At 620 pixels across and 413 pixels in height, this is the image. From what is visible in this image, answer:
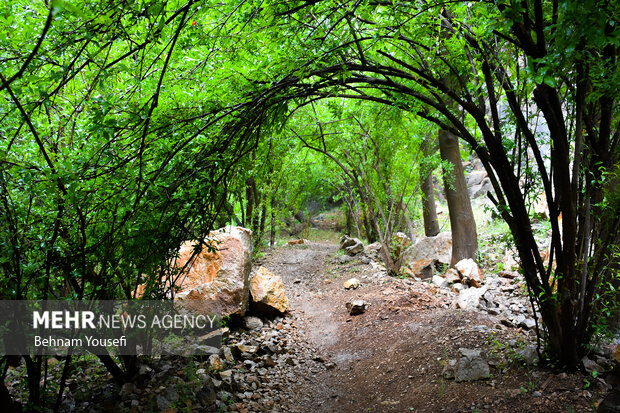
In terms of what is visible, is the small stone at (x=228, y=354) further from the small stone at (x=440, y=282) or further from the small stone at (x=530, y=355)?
the small stone at (x=440, y=282)

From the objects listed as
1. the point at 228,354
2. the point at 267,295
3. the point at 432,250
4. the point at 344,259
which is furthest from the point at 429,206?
the point at 228,354

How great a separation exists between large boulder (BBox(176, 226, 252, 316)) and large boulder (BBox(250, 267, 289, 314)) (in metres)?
0.18

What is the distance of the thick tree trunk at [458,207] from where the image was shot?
7.97 metres

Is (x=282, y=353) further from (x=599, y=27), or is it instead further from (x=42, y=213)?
(x=599, y=27)

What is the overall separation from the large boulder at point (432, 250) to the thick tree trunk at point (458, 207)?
532mm

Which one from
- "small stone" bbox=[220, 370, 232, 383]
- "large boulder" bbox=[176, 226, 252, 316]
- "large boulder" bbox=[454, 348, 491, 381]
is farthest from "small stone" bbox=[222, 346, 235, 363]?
"large boulder" bbox=[454, 348, 491, 381]

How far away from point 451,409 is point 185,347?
3.09 metres

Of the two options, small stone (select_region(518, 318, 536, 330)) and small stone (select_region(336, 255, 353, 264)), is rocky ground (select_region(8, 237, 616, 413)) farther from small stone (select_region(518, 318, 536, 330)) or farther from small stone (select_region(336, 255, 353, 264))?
small stone (select_region(336, 255, 353, 264))

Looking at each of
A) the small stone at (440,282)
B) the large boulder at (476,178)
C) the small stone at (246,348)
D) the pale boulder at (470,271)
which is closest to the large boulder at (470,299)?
the pale boulder at (470,271)

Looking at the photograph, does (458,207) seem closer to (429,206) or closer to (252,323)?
(429,206)

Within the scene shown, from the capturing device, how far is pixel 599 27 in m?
1.66

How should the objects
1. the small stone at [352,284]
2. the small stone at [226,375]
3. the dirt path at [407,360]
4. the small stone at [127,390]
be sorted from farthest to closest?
the small stone at [352,284]
the small stone at [226,375]
the small stone at [127,390]
the dirt path at [407,360]

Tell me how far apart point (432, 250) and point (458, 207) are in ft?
4.29

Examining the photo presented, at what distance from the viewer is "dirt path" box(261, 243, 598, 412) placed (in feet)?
10.4
